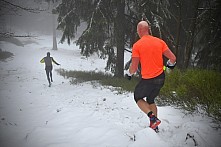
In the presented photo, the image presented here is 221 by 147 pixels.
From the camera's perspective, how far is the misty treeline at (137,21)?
9.16m

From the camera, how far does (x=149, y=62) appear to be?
13.5 ft

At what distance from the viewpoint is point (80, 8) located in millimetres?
11156

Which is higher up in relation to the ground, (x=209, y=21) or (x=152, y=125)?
(x=209, y=21)

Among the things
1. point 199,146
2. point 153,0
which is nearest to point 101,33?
point 153,0

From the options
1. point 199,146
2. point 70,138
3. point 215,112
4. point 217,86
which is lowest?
point 70,138

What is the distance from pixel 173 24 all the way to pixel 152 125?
817 centimetres

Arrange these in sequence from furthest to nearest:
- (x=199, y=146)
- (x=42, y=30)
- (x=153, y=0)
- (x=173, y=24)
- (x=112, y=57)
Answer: (x=42, y=30)
(x=112, y=57)
(x=173, y=24)
(x=153, y=0)
(x=199, y=146)

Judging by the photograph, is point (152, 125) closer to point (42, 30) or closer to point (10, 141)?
point (10, 141)

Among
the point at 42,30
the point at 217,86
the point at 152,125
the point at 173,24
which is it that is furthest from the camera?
the point at 42,30

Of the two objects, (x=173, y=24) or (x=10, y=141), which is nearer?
(x=10, y=141)

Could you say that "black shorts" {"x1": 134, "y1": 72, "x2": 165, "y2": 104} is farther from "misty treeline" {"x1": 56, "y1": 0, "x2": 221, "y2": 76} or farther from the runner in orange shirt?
"misty treeline" {"x1": 56, "y1": 0, "x2": 221, "y2": 76}

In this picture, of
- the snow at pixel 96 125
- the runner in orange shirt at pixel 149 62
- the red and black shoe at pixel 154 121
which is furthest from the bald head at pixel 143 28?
the snow at pixel 96 125

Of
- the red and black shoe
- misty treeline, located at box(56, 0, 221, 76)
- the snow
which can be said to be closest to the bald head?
the red and black shoe

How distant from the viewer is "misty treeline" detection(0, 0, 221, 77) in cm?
916
